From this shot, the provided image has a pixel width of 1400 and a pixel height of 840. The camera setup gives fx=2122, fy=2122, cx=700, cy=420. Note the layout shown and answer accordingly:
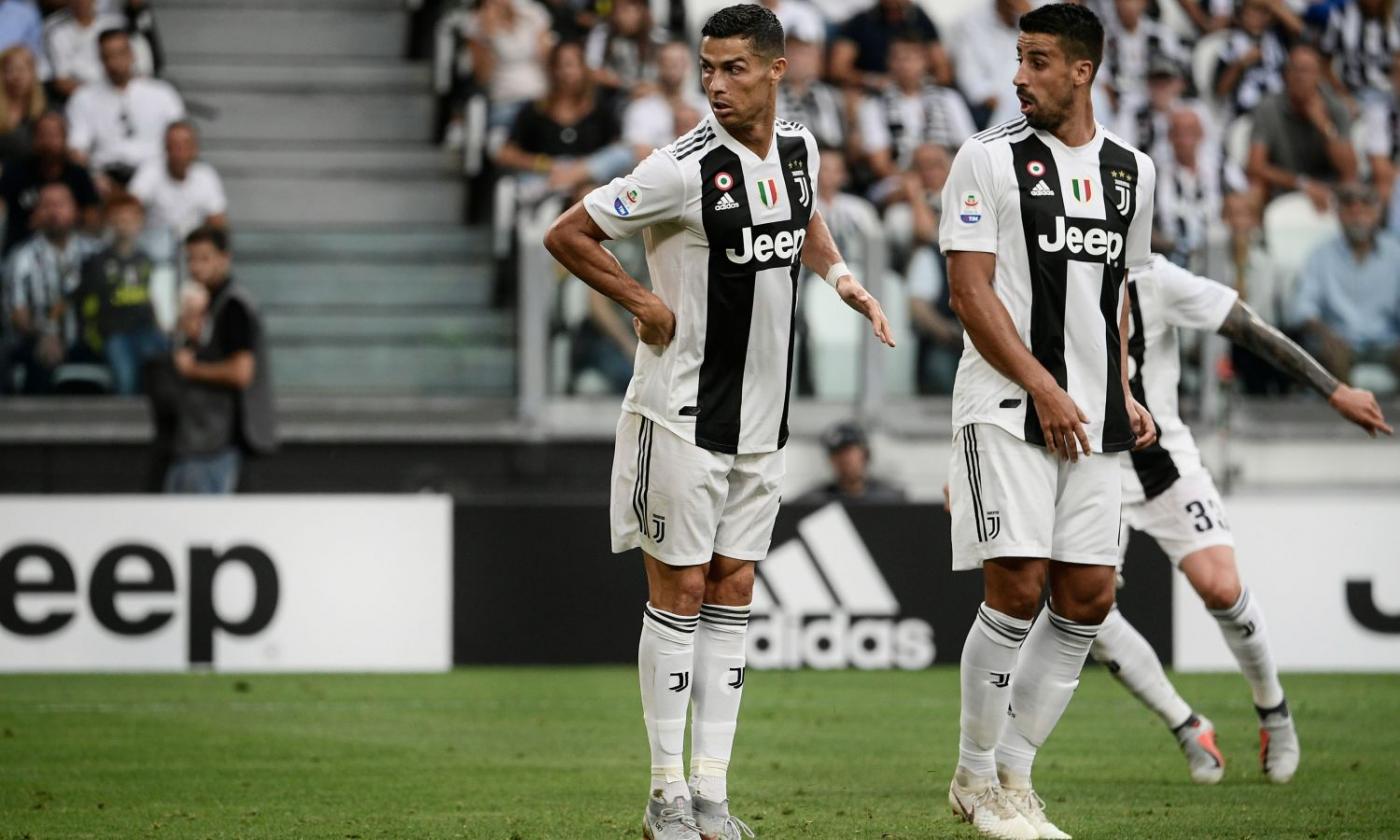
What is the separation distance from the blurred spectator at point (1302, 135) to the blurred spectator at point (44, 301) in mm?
9124

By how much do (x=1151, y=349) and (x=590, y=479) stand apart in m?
6.82

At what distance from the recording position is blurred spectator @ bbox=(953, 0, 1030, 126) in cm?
1725

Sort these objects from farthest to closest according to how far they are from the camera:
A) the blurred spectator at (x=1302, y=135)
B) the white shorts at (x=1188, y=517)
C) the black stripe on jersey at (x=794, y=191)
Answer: the blurred spectator at (x=1302, y=135) < the white shorts at (x=1188, y=517) < the black stripe on jersey at (x=794, y=191)

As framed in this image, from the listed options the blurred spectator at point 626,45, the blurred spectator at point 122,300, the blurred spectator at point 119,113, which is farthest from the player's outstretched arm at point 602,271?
the blurred spectator at point 626,45

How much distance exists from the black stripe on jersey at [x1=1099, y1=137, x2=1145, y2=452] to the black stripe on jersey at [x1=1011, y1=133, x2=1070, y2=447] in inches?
6.0

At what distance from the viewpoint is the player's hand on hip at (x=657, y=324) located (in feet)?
20.2

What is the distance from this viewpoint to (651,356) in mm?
6320

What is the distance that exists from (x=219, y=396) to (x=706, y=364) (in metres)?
7.94

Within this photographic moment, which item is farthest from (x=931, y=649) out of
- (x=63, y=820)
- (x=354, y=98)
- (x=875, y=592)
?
(x=354, y=98)

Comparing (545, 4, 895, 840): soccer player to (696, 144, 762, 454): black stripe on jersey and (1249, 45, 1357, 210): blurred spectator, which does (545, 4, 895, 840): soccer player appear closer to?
(696, 144, 762, 454): black stripe on jersey

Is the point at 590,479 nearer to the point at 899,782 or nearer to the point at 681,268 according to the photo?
the point at 899,782

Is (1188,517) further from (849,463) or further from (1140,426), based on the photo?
(849,463)

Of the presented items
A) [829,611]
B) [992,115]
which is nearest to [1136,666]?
[829,611]

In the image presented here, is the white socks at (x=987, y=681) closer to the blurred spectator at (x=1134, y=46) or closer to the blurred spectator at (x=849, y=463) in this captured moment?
the blurred spectator at (x=849, y=463)
